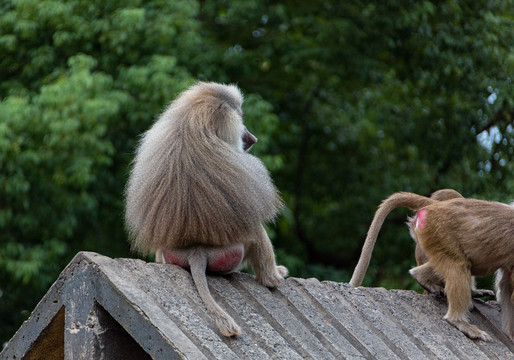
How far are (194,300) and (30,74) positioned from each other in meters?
6.68

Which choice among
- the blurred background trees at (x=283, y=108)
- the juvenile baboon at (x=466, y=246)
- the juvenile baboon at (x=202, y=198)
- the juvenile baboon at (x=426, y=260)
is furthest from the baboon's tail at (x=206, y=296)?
the blurred background trees at (x=283, y=108)

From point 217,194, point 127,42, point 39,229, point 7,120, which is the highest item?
point 217,194

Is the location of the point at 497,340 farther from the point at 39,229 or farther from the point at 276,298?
the point at 39,229

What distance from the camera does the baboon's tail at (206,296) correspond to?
373 centimetres

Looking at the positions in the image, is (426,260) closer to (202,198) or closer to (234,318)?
(202,198)

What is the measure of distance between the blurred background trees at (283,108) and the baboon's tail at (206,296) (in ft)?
14.8

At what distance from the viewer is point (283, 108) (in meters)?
12.2

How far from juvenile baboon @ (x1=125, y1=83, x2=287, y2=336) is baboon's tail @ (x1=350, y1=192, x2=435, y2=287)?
0.79 meters

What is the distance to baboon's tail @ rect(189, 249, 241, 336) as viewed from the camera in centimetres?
373

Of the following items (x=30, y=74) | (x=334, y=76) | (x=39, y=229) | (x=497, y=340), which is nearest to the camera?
(x=497, y=340)

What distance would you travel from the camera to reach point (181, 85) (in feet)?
30.4

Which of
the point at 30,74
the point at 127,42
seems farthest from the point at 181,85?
the point at 30,74

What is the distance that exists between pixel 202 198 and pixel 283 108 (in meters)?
7.95

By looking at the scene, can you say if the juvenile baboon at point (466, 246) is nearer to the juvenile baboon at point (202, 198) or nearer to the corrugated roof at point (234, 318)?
the corrugated roof at point (234, 318)
